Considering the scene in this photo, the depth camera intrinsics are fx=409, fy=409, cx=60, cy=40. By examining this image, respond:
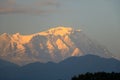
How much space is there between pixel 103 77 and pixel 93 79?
125 inches

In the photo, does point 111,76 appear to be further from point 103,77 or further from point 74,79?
point 74,79

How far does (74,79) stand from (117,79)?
12.6 m

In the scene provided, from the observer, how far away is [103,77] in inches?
4560

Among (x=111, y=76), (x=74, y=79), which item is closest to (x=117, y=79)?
(x=111, y=76)

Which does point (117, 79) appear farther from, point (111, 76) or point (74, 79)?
point (74, 79)

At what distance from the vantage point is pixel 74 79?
119m

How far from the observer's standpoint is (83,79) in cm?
11588

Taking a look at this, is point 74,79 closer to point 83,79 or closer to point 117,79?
point 83,79

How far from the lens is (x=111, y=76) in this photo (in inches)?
4582

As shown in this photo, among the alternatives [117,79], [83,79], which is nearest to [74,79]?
[83,79]

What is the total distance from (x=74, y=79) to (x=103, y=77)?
8.61 m

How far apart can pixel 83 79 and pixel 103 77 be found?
5.69 meters
